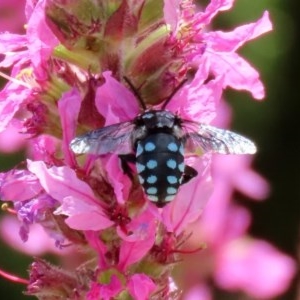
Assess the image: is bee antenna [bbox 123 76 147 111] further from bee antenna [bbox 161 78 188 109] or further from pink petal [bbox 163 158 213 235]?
pink petal [bbox 163 158 213 235]

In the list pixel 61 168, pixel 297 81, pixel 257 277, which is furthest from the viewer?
pixel 297 81

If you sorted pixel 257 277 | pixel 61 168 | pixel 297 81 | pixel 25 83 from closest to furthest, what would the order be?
pixel 61 168 → pixel 25 83 → pixel 257 277 → pixel 297 81

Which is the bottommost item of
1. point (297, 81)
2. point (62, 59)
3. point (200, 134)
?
point (200, 134)

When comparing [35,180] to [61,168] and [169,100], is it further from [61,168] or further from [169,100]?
[169,100]

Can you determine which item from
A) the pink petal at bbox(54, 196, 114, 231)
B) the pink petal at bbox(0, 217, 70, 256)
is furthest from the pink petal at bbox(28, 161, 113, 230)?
the pink petal at bbox(0, 217, 70, 256)

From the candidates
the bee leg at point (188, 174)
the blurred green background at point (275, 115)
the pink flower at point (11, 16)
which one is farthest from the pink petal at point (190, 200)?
the blurred green background at point (275, 115)

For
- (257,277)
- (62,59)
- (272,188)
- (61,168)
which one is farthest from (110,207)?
(272,188)

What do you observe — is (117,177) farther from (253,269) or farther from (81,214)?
(253,269)

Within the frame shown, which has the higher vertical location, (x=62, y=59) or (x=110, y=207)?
(x=62, y=59)

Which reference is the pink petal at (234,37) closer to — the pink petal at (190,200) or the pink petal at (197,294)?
the pink petal at (190,200)
